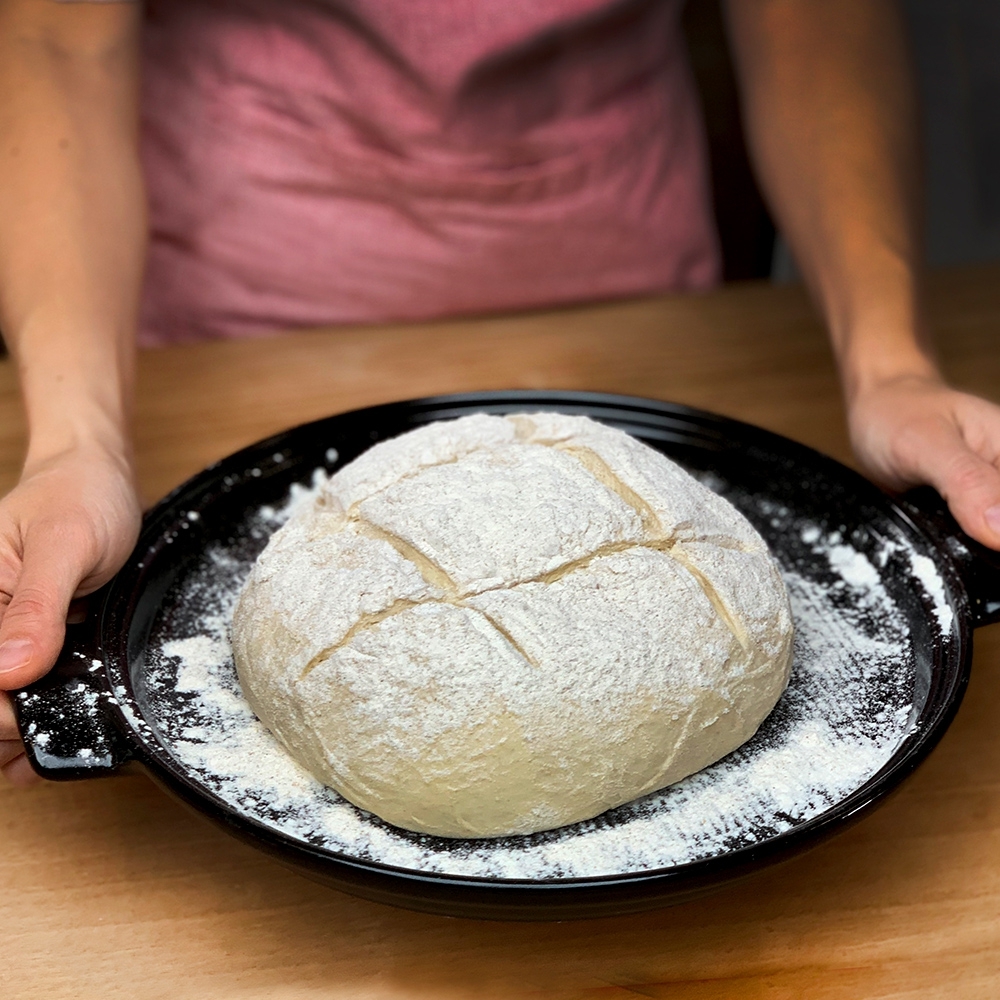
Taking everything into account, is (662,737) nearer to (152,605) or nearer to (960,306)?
(152,605)

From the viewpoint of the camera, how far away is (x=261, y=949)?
91 cm

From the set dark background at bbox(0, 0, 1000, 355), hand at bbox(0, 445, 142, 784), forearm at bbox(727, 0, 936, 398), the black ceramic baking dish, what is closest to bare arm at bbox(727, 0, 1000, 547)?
forearm at bbox(727, 0, 936, 398)

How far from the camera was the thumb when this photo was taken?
88 centimetres

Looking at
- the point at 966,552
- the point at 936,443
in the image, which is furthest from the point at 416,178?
the point at 966,552

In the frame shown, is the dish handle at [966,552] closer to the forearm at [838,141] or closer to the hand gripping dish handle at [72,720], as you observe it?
the forearm at [838,141]

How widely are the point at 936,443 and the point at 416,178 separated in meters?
0.90

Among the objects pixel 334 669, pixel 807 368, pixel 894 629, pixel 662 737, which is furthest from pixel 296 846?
pixel 807 368

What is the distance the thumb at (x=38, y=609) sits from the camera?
2.89 feet

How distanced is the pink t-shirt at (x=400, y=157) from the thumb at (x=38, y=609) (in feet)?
2.89

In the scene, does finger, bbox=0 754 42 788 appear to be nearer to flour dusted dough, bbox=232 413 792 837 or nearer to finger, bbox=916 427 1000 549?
flour dusted dough, bbox=232 413 792 837

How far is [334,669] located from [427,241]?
100 centimetres

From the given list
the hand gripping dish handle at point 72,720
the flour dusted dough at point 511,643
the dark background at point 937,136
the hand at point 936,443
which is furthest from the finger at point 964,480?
the dark background at point 937,136


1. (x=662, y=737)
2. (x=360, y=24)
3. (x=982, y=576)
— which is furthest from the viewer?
(x=360, y=24)

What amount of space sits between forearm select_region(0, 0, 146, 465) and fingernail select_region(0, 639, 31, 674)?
1.07 ft
